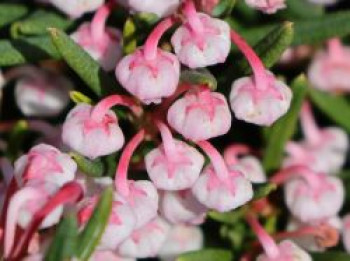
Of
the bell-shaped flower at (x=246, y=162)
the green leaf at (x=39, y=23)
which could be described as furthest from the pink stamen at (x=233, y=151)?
the green leaf at (x=39, y=23)

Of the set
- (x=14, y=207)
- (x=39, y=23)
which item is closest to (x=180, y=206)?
(x=14, y=207)

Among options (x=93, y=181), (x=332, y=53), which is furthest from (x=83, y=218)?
(x=332, y=53)

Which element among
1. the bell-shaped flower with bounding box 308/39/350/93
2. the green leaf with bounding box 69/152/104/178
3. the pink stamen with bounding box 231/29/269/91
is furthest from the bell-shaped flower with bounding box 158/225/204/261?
the bell-shaped flower with bounding box 308/39/350/93

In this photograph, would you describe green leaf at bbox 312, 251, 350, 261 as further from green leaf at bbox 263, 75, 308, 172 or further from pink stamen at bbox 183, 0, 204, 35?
pink stamen at bbox 183, 0, 204, 35

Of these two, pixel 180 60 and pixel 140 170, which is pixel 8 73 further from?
pixel 180 60

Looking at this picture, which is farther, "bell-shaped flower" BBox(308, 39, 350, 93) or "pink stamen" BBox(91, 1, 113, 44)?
"bell-shaped flower" BBox(308, 39, 350, 93)

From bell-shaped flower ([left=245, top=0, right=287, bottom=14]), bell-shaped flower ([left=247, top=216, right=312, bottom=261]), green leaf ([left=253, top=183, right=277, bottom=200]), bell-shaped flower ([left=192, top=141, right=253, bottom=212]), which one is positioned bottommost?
bell-shaped flower ([left=247, top=216, right=312, bottom=261])

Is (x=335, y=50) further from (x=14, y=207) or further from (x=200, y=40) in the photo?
(x=14, y=207)

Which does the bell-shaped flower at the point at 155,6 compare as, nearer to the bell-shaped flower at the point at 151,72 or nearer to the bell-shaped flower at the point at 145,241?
the bell-shaped flower at the point at 151,72
